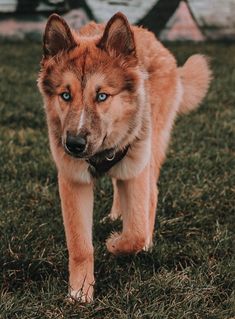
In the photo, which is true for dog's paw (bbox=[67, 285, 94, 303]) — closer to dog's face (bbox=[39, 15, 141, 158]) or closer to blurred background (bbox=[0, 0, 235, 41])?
dog's face (bbox=[39, 15, 141, 158])

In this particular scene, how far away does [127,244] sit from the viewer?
12.8 ft

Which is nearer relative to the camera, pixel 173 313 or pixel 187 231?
pixel 173 313

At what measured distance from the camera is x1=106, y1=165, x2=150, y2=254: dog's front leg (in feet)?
12.7

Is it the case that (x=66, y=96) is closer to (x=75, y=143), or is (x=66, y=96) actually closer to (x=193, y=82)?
(x=75, y=143)

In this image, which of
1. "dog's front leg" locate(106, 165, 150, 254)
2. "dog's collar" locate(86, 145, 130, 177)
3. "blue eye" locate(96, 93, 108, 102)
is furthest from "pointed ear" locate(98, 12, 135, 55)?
"dog's front leg" locate(106, 165, 150, 254)

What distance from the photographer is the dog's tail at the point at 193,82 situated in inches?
203

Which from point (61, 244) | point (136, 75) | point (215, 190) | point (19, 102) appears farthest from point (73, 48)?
point (19, 102)

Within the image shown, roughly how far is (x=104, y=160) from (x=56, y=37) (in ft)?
2.57

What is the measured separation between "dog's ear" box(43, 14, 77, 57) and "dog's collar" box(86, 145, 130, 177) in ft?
2.18

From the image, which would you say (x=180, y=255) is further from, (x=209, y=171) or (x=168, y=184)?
(x=209, y=171)

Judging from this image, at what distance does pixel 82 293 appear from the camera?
3479 millimetres

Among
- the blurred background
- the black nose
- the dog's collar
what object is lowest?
the blurred background

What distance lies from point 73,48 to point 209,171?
2274 mm

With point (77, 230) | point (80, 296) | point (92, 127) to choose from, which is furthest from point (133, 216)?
point (92, 127)
